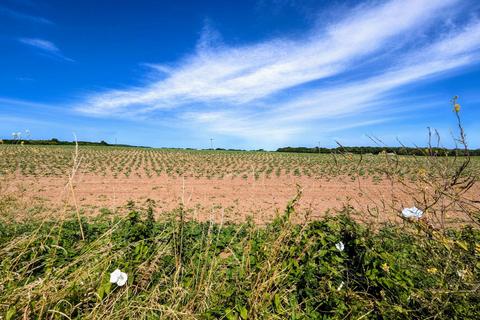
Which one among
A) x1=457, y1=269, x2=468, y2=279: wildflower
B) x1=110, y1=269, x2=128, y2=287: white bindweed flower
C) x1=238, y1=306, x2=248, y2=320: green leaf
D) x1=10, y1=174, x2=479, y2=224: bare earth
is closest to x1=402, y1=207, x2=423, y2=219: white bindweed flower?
x1=457, y1=269, x2=468, y2=279: wildflower

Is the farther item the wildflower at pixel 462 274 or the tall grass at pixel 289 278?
the tall grass at pixel 289 278

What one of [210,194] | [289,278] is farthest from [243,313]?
[210,194]

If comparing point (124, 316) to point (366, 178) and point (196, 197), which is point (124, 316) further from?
point (366, 178)

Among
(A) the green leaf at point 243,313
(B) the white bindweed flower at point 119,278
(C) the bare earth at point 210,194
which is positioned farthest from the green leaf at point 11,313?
(C) the bare earth at point 210,194

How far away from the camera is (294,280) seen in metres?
3.09

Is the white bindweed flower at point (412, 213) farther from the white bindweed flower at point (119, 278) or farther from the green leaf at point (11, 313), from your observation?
the green leaf at point (11, 313)

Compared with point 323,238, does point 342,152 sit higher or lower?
higher

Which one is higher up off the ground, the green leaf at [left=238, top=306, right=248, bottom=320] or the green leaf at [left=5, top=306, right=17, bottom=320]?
the green leaf at [left=5, top=306, right=17, bottom=320]

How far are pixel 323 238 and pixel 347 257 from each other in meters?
0.31

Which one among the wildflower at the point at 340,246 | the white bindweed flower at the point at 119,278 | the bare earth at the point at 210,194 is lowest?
the bare earth at the point at 210,194

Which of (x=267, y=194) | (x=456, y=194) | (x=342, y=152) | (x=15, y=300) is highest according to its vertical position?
A: (x=342, y=152)

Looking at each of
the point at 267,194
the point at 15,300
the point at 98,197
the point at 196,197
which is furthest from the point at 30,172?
the point at 15,300

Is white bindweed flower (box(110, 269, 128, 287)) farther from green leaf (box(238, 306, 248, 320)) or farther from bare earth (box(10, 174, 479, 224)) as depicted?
bare earth (box(10, 174, 479, 224))

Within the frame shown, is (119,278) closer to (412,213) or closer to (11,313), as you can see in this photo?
(11,313)
